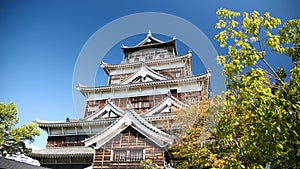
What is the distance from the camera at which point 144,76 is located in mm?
22281

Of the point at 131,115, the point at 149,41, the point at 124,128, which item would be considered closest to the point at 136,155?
the point at 124,128

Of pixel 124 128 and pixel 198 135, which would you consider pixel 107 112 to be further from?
pixel 198 135

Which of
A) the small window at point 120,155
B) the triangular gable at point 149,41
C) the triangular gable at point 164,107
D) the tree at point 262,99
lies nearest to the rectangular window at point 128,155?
the small window at point 120,155

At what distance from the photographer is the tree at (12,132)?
56.3 ft

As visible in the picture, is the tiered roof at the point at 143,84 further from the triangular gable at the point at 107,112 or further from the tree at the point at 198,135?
the tree at the point at 198,135

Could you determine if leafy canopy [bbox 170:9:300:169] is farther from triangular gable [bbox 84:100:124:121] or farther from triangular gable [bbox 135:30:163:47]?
triangular gable [bbox 135:30:163:47]

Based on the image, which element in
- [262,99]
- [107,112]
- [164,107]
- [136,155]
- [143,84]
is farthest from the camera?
[143,84]

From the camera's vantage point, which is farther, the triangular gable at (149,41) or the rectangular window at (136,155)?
the triangular gable at (149,41)

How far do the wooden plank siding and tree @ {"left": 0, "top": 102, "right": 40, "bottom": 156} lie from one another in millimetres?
7996

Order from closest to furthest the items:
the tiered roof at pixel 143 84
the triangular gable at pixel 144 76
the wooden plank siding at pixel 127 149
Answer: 1. the wooden plank siding at pixel 127 149
2. the tiered roof at pixel 143 84
3. the triangular gable at pixel 144 76

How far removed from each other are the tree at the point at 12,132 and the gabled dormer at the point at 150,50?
1292 cm

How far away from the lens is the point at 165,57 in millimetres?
24719

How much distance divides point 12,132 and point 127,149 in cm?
1093

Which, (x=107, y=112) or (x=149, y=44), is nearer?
(x=107, y=112)
